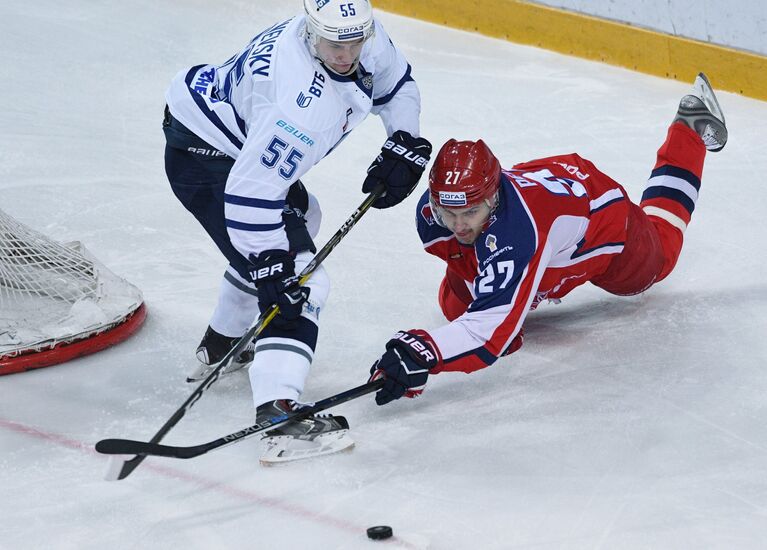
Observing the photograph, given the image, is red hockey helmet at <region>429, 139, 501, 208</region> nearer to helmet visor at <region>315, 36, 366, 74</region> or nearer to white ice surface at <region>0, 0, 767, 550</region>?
helmet visor at <region>315, 36, 366, 74</region>

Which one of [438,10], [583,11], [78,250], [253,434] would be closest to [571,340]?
[253,434]

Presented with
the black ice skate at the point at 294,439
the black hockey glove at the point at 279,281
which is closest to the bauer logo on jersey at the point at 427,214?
the black hockey glove at the point at 279,281

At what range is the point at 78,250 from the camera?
12.4 feet

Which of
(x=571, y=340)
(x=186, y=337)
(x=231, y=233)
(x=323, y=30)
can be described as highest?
(x=323, y=30)

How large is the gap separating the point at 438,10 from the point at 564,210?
324 centimetres

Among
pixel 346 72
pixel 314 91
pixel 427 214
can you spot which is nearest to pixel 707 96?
pixel 427 214

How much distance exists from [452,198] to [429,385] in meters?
0.56

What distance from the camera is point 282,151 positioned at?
2.83m

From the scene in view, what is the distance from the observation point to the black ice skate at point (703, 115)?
3.97 m

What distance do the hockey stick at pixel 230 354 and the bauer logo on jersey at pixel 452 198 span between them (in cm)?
33

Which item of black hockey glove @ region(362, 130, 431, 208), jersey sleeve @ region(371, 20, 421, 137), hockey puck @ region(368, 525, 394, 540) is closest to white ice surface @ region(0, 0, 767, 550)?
hockey puck @ region(368, 525, 394, 540)

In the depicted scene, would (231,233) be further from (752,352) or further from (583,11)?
(583,11)

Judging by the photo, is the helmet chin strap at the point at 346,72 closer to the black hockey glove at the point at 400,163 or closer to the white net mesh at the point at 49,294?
the black hockey glove at the point at 400,163

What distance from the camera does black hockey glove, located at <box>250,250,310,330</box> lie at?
9.46ft
